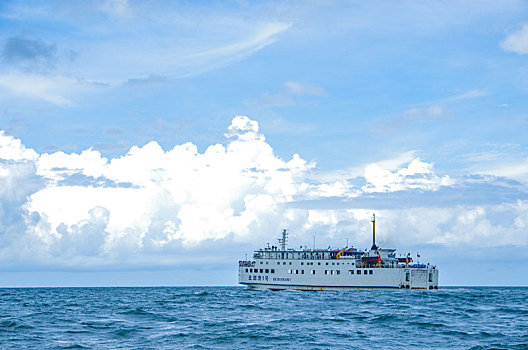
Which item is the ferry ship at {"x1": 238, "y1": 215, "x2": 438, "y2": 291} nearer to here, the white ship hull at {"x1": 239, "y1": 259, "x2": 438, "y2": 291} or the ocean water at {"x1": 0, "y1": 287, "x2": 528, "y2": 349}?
the white ship hull at {"x1": 239, "y1": 259, "x2": 438, "y2": 291}

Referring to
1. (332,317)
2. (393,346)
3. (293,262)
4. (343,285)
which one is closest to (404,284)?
(343,285)

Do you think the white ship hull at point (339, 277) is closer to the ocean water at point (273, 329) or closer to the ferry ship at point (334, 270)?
the ferry ship at point (334, 270)

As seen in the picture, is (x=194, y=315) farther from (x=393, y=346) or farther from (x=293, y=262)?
(x=293, y=262)

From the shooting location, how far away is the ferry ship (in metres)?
113

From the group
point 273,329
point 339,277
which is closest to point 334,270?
point 339,277

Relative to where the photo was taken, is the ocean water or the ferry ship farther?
the ferry ship

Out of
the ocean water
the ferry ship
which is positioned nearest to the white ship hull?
the ferry ship

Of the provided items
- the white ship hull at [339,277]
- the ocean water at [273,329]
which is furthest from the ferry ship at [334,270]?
the ocean water at [273,329]

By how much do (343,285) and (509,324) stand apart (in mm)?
62845

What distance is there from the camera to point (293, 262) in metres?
119

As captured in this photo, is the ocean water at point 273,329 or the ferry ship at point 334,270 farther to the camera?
the ferry ship at point 334,270

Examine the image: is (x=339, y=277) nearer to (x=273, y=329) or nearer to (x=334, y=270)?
(x=334, y=270)

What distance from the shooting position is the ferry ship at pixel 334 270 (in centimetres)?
11306

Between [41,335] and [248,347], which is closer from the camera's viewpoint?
[248,347]
